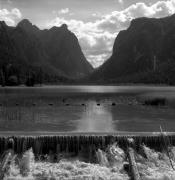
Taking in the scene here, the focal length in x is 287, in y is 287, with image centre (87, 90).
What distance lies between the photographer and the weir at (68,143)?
24.3m

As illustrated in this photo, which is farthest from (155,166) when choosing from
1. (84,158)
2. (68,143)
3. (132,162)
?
(68,143)

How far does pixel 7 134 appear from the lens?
26141mm

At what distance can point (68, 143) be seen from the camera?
24656mm

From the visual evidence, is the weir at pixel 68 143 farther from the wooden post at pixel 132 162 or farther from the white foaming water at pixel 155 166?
the white foaming water at pixel 155 166

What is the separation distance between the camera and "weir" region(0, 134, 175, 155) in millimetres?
24266

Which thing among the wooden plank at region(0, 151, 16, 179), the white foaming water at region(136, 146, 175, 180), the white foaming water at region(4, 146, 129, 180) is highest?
the wooden plank at region(0, 151, 16, 179)

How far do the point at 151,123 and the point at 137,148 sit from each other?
15.7 metres

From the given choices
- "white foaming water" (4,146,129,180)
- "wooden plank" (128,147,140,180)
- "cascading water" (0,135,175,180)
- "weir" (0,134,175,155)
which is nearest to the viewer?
"wooden plank" (128,147,140,180)

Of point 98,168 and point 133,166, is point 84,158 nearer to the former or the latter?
point 98,168

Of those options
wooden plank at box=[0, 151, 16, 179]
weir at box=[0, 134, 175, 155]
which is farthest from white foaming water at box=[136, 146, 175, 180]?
wooden plank at box=[0, 151, 16, 179]

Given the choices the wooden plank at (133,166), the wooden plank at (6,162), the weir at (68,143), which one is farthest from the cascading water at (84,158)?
the wooden plank at (133,166)

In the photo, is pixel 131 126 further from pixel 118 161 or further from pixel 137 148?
pixel 118 161

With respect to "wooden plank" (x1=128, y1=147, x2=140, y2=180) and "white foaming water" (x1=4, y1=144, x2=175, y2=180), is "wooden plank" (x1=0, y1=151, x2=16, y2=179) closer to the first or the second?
"white foaming water" (x1=4, y1=144, x2=175, y2=180)

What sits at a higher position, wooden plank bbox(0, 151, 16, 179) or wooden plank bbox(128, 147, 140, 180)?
wooden plank bbox(0, 151, 16, 179)
